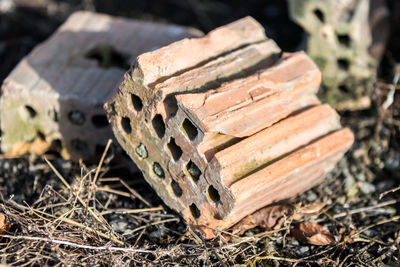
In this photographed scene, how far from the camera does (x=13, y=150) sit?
4.61 m

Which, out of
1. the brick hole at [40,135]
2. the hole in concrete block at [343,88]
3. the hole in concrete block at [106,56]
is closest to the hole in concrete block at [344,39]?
the hole in concrete block at [343,88]

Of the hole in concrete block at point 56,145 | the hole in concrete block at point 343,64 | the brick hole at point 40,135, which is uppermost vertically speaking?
the hole in concrete block at point 343,64

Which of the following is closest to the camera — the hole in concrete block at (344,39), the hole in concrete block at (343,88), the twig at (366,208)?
the twig at (366,208)

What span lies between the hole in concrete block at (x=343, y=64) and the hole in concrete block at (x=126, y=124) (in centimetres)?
251

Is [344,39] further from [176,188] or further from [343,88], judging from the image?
[176,188]

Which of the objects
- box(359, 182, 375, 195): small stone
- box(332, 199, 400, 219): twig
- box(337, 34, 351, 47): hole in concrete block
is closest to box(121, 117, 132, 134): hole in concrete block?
box(332, 199, 400, 219): twig

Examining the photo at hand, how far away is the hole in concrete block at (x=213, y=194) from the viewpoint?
353 cm

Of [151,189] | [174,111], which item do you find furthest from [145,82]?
[151,189]

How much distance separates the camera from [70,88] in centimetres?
435

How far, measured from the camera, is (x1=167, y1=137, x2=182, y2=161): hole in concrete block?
3.61 metres

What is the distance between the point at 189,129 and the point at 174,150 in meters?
0.27

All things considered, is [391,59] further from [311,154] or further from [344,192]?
[311,154]

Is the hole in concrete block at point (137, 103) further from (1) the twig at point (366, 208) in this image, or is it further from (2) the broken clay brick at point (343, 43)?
(2) the broken clay brick at point (343, 43)

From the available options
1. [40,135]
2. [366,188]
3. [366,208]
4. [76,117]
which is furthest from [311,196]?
[40,135]
